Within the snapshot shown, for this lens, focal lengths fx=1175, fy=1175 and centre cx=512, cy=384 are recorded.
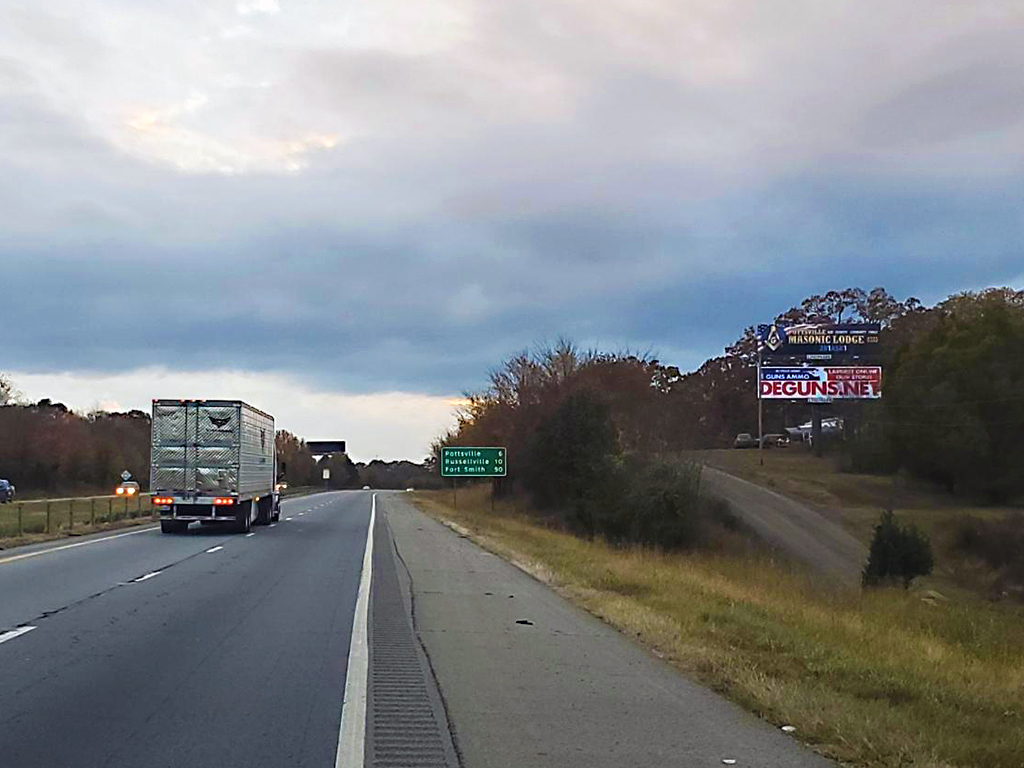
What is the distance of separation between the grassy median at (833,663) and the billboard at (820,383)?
4349 cm

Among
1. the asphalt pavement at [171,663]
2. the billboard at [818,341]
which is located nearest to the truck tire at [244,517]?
the asphalt pavement at [171,663]

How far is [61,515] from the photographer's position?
51031 millimetres

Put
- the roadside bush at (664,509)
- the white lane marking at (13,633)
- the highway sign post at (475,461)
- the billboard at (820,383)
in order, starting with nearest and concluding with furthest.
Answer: the white lane marking at (13,633) → the roadside bush at (664,509) → the highway sign post at (475,461) → the billboard at (820,383)

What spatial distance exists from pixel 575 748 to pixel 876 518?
Result: 58655 millimetres

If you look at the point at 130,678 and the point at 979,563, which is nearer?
the point at 130,678

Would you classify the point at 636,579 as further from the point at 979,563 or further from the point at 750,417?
the point at 750,417

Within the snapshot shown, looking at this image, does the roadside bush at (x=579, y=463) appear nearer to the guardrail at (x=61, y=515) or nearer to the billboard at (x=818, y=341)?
the billboard at (x=818, y=341)

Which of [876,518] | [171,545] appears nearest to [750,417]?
[876,518]

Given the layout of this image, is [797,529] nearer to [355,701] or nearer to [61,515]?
[61,515]

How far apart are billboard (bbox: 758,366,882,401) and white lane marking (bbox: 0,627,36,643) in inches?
2354

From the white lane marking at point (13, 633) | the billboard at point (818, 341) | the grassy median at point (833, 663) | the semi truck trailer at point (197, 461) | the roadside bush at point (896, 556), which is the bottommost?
the roadside bush at point (896, 556)

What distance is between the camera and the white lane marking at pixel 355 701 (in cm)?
823

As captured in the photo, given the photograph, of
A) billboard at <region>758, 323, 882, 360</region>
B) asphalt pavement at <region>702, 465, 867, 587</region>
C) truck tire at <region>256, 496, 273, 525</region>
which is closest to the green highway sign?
asphalt pavement at <region>702, 465, 867, 587</region>

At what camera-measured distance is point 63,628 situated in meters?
14.6
